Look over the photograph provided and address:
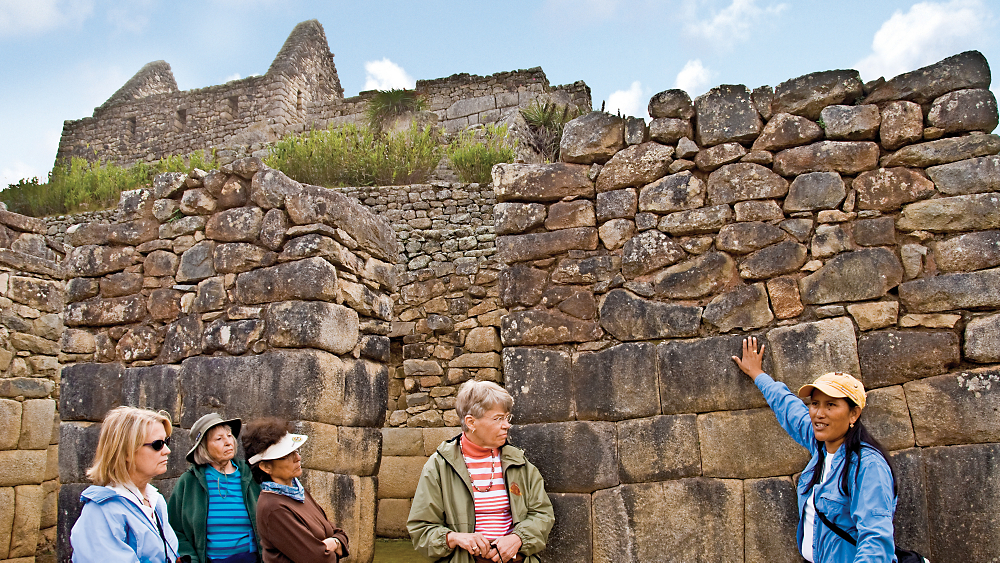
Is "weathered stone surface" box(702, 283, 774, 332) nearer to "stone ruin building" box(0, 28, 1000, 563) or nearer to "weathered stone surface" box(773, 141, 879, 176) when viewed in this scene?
"stone ruin building" box(0, 28, 1000, 563)

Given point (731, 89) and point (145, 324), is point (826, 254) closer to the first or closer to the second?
point (731, 89)

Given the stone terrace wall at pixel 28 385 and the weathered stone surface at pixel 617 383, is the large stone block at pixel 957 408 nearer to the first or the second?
the weathered stone surface at pixel 617 383

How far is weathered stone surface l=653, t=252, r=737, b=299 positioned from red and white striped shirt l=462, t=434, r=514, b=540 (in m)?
1.31

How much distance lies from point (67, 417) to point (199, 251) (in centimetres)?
142

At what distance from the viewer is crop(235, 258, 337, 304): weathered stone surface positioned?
13.8ft

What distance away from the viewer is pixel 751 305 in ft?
11.8

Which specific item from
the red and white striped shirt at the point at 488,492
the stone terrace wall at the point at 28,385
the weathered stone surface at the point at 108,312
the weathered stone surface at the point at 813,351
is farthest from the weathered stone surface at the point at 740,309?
the stone terrace wall at the point at 28,385

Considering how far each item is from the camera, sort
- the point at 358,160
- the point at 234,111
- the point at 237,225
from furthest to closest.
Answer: the point at 234,111
the point at 358,160
the point at 237,225

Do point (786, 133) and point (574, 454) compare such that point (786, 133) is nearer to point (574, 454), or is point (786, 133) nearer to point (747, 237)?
point (747, 237)

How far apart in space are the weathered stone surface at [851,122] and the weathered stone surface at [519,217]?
164 centimetres

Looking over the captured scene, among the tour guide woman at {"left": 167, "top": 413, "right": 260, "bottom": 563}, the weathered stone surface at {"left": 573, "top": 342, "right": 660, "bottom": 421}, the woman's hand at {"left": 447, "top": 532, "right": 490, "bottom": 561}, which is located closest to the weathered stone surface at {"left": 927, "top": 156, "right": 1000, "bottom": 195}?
the weathered stone surface at {"left": 573, "top": 342, "right": 660, "bottom": 421}

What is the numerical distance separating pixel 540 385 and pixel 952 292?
2.14m

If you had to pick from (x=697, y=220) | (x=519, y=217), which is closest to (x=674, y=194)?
(x=697, y=220)

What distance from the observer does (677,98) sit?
3.90m
